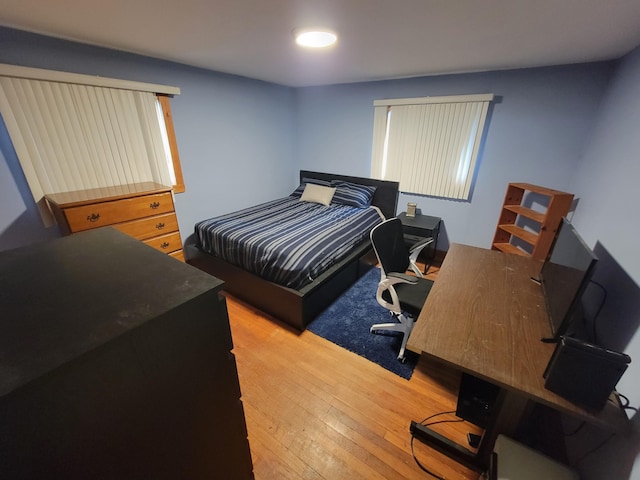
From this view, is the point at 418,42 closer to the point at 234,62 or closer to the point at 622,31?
the point at 622,31

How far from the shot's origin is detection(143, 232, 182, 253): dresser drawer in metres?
2.33

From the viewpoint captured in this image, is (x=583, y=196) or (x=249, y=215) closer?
(x=583, y=196)

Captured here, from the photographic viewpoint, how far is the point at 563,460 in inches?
49.6

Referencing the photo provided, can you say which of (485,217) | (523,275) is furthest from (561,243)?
(485,217)

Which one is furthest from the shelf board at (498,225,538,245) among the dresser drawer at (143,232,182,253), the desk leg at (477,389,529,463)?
the dresser drawer at (143,232,182,253)

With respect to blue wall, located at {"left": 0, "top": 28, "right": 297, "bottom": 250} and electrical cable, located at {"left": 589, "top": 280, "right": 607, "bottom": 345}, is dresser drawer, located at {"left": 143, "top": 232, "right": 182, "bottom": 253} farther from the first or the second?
electrical cable, located at {"left": 589, "top": 280, "right": 607, "bottom": 345}

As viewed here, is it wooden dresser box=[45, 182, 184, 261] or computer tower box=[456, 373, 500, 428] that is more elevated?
wooden dresser box=[45, 182, 184, 261]

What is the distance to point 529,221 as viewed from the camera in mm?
2738

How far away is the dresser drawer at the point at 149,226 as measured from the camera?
6.92ft

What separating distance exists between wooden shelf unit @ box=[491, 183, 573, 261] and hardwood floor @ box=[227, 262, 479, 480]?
1.45 meters

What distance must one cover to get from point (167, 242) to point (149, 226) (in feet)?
0.74

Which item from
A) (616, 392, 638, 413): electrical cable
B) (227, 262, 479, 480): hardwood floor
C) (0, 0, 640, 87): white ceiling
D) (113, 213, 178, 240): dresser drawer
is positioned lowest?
(227, 262, 479, 480): hardwood floor

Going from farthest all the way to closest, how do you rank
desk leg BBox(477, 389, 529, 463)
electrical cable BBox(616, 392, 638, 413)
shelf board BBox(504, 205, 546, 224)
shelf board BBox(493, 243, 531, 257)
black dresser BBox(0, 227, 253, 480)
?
shelf board BBox(493, 243, 531, 257)
shelf board BBox(504, 205, 546, 224)
desk leg BBox(477, 389, 529, 463)
electrical cable BBox(616, 392, 638, 413)
black dresser BBox(0, 227, 253, 480)

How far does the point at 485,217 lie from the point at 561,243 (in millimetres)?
1897
